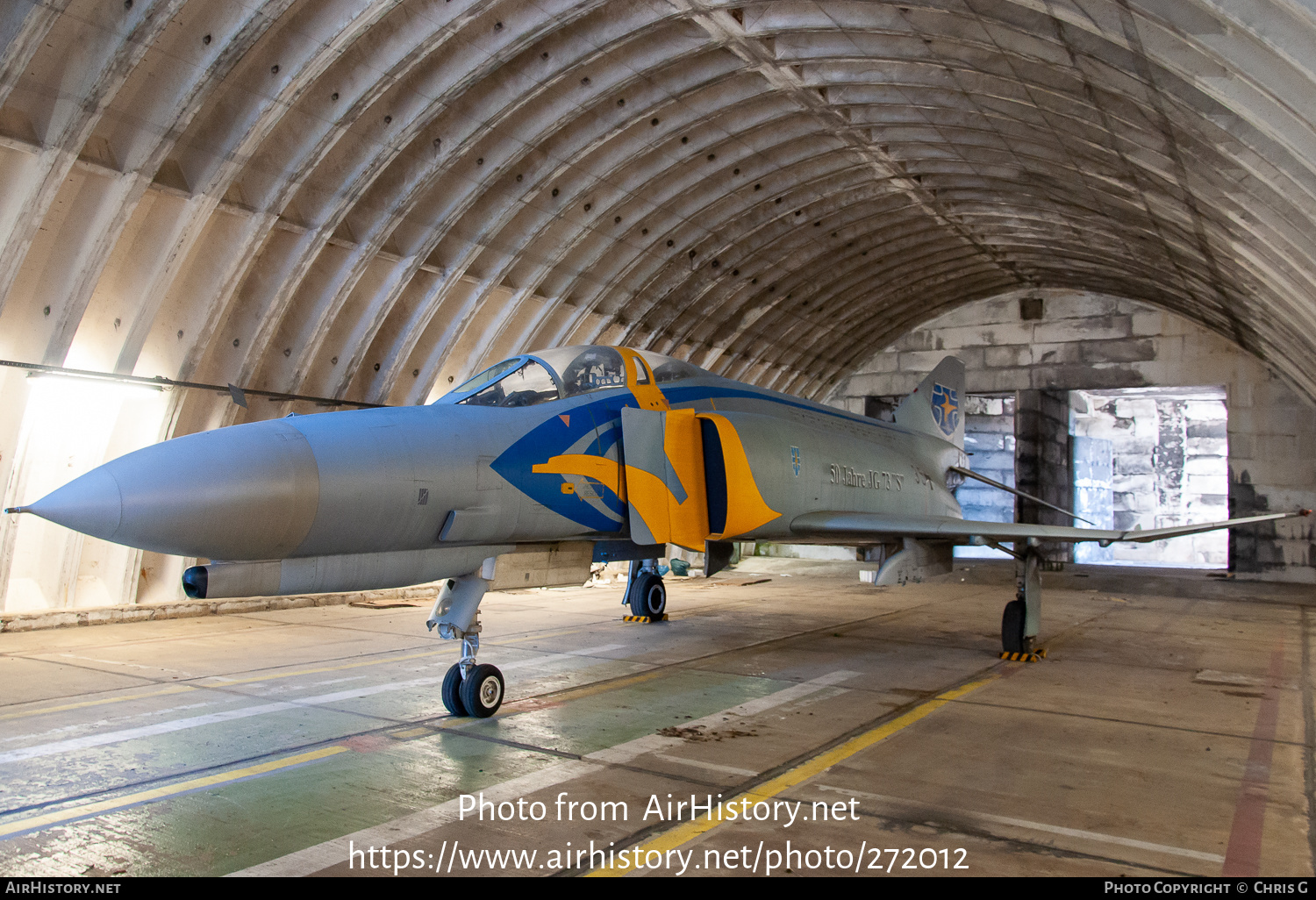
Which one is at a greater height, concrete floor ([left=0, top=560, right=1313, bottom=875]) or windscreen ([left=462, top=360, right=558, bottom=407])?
windscreen ([left=462, top=360, right=558, bottom=407])

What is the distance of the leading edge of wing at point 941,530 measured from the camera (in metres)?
8.48

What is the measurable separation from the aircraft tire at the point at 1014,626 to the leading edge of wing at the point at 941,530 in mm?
747

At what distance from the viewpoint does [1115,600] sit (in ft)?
51.2

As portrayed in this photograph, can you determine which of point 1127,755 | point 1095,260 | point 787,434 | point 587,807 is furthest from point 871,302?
point 587,807

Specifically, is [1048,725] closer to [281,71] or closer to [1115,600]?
[281,71]

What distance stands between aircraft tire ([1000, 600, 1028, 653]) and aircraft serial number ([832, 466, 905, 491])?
79.0 inches

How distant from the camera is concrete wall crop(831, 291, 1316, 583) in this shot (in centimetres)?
1892

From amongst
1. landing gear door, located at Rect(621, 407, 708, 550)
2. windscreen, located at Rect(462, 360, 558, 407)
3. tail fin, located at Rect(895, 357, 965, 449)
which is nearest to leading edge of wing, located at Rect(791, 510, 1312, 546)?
landing gear door, located at Rect(621, 407, 708, 550)

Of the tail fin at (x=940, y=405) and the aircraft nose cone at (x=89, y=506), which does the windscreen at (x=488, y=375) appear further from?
the tail fin at (x=940, y=405)

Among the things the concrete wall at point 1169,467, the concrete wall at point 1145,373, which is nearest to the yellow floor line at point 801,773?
the concrete wall at point 1145,373

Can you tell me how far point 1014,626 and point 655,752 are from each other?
5.25 metres

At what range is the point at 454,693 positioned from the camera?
6160mm

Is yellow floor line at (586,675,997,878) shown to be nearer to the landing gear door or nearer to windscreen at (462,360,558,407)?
the landing gear door

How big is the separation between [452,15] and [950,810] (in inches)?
340
